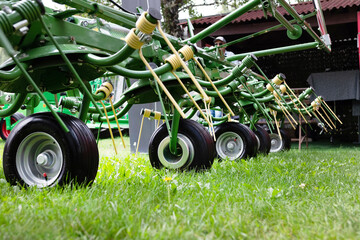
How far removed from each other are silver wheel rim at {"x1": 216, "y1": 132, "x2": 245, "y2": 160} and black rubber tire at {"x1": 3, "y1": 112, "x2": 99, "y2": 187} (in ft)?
7.26

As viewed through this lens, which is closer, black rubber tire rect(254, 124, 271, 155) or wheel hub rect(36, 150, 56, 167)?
wheel hub rect(36, 150, 56, 167)

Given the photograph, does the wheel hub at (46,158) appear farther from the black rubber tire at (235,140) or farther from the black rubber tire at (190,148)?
the black rubber tire at (235,140)

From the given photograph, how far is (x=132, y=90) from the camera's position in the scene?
2.54 metres

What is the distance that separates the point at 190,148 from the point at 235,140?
129 cm

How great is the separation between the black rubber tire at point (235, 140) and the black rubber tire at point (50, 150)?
209 cm

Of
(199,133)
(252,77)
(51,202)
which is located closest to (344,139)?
(252,77)

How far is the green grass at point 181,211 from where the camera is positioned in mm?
1161

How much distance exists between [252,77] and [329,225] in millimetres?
3494

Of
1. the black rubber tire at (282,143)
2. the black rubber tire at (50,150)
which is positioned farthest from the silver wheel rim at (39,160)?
the black rubber tire at (282,143)

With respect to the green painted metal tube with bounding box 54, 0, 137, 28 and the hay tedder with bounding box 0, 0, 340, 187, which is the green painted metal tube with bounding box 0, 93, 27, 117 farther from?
the green painted metal tube with bounding box 54, 0, 137, 28

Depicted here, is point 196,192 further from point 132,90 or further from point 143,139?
point 143,139

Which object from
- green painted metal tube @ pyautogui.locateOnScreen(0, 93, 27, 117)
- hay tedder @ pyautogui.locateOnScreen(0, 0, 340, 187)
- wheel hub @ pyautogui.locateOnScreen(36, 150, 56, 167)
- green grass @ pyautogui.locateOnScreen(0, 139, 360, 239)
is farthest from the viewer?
green painted metal tube @ pyautogui.locateOnScreen(0, 93, 27, 117)

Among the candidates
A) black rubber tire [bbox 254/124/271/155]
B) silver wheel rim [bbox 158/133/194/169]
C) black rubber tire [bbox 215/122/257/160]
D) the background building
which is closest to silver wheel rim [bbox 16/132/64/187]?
silver wheel rim [bbox 158/133/194/169]

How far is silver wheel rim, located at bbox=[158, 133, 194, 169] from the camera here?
8.48 feet
